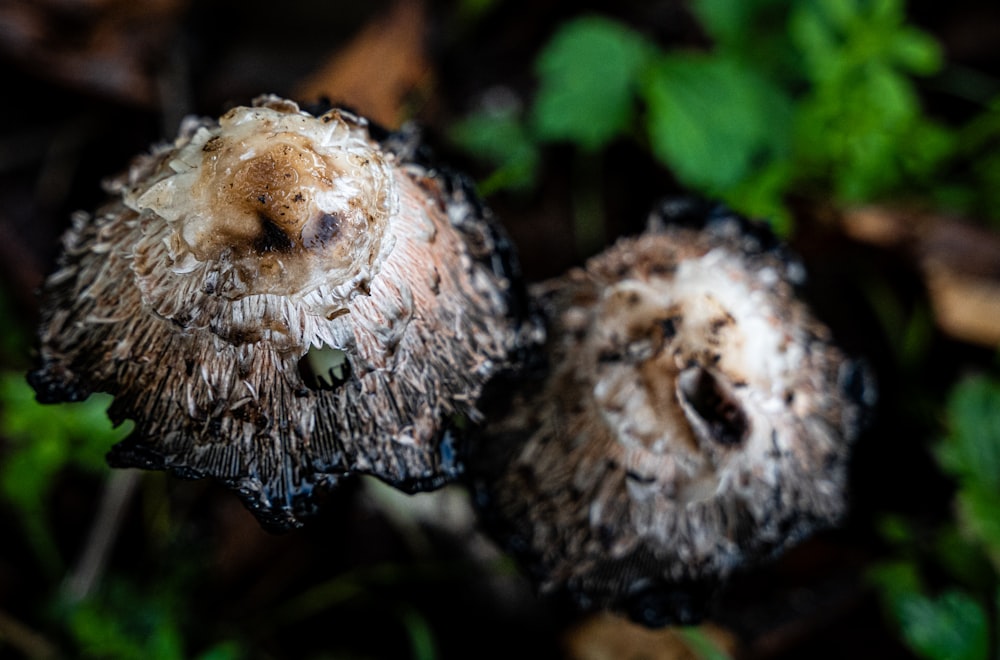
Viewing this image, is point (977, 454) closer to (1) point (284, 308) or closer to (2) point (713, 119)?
(2) point (713, 119)

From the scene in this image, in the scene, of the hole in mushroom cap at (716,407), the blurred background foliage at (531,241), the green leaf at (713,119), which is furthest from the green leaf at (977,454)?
the hole in mushroom cap at (716,407)

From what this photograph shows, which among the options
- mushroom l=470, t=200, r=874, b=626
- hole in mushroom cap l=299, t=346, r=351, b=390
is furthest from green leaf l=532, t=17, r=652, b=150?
hole in mushroom cap l=299, t=346, r=351, b=390

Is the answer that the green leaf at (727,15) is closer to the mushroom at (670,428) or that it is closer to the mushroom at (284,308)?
the mushroom at (670,428)

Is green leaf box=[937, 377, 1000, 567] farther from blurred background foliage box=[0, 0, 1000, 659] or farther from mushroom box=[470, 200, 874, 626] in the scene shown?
mushroom box=[470, 200, 874, 626]

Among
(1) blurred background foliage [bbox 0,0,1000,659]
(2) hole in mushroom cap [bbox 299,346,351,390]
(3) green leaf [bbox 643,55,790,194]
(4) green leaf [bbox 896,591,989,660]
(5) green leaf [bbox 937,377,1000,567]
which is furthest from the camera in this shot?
(3) green leaf [bbox 643,55,790,194]

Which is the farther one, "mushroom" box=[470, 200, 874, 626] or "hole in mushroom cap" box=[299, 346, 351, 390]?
"mushroom" box=[470, 200, 874, 626]

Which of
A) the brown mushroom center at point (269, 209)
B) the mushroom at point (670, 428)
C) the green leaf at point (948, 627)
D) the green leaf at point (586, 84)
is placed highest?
the brown mushroom center at point (269, 209)

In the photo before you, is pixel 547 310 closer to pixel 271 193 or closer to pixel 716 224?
pixel 716 224
